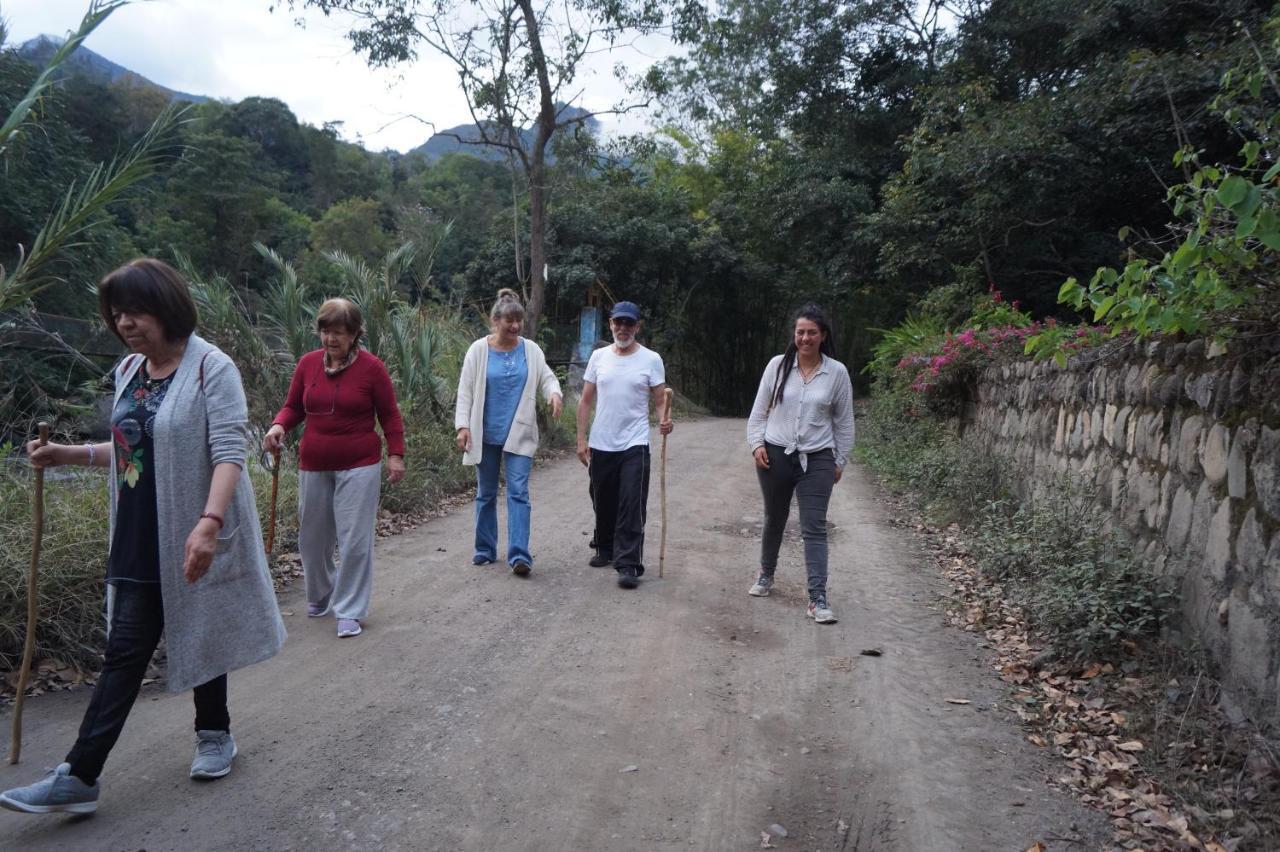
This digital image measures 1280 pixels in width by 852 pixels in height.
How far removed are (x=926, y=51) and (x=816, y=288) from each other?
6549 mm

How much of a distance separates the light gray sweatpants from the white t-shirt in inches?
68.5

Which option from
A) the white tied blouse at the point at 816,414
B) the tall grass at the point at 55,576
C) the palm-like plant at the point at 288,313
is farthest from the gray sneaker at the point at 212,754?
the palm-like plant at the point at 288,313

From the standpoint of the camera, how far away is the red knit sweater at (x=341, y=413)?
4.77 m

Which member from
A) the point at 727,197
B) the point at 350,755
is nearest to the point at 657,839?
the point at 350,755

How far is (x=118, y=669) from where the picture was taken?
2.97 meters

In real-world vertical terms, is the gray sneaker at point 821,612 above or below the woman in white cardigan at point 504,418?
below

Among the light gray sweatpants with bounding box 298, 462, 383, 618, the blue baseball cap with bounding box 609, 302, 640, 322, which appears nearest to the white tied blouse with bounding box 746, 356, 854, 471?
the blue baseball cap with bounding box 609, 302, 640, 322

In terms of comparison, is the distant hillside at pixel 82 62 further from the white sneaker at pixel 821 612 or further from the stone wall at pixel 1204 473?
the stone wall at pixel 1204 473

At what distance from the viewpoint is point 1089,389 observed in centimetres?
629

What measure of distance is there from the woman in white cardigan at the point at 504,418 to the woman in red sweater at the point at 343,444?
118 cm

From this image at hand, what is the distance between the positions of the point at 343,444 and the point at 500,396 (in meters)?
1.52

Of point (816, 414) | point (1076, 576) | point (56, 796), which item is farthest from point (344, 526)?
point (1076, 576)

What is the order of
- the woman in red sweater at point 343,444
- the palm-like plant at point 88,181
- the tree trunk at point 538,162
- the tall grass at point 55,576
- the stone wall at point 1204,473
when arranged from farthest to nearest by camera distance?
the tree trunk at point 538,162 → the woman in red sweater at point 343,444 → the tall grass at point 55,576 → the palm-like plant at point 88,181 → the stone wall at point 1204,473

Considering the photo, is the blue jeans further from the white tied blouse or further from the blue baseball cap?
the white tied blouse
